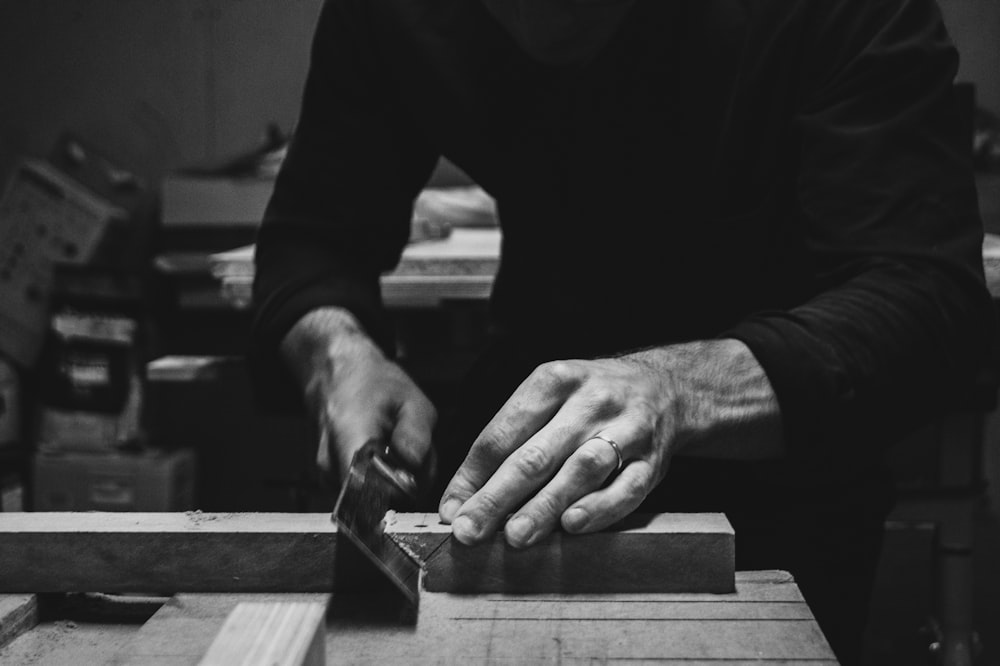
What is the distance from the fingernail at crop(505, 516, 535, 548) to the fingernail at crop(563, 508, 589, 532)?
0.09ft

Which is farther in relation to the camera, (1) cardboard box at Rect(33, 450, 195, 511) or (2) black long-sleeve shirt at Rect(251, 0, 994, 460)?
(1) cardboard box at Rect(33, 450, 195, 511)

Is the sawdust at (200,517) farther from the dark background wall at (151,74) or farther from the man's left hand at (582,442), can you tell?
the dark background wall at (151,74)

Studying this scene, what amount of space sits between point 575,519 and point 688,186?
57 centimetres

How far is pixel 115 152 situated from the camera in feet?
11.6

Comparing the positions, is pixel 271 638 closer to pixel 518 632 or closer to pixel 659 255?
pixel 518 632

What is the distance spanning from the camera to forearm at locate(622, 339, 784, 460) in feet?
3.08

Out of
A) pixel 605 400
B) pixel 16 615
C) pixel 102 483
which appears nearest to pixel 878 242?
pixel 605 400

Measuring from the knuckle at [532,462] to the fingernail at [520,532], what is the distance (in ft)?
0.12

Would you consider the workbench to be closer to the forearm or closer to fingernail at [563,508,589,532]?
fingernail at [563,508,589,532]

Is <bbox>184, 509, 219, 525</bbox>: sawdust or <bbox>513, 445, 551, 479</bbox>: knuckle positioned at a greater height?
<bbox>513, 445, 551, 479</bbox>: knuckle

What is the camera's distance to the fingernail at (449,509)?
33.7 inches

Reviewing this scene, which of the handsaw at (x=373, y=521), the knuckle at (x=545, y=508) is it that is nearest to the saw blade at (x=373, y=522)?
the handsaw at (x=373, y=521)

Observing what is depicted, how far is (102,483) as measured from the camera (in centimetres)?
Result: 303

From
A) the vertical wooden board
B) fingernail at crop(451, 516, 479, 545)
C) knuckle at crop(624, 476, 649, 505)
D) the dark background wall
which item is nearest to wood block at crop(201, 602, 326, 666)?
the vertical wooden board
